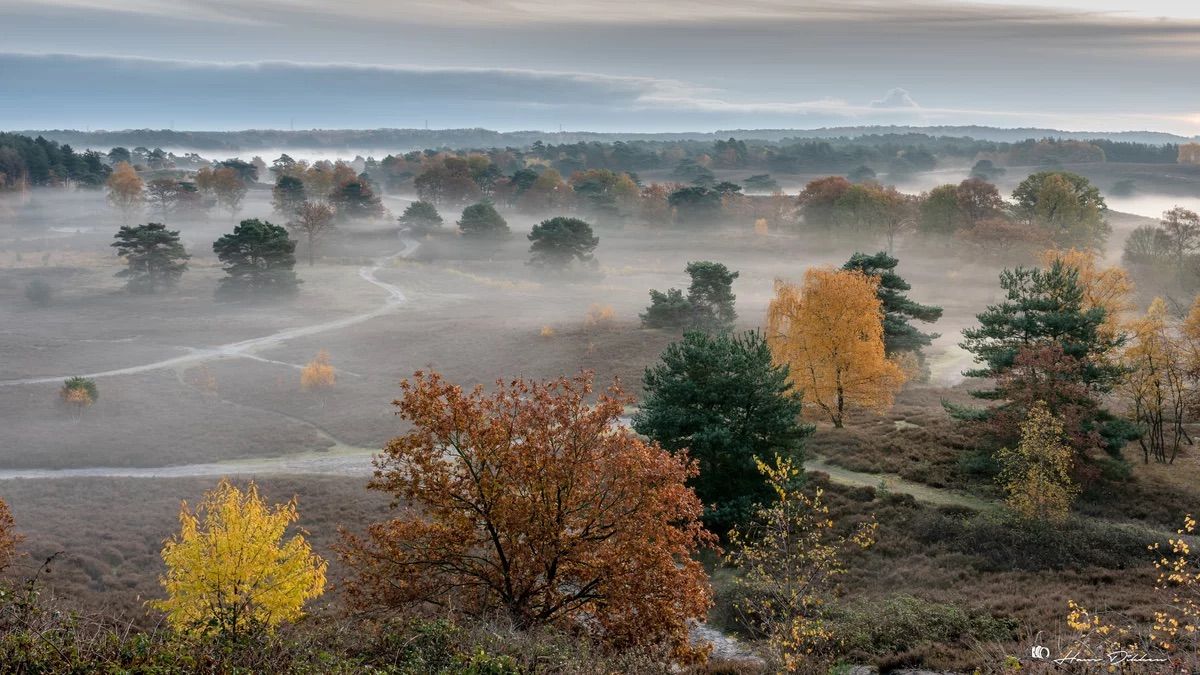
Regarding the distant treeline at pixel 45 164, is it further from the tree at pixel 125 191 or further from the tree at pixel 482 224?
the tree at pixel 482 224

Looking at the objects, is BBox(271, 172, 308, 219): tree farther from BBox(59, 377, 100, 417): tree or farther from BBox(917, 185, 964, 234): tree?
BBox(917, 185, 964, 234): tree

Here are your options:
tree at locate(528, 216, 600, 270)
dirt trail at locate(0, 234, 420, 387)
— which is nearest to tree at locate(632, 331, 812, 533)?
dirt trail at locate(0, 234, 420, 387)

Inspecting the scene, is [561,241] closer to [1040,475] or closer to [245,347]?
[245,347]

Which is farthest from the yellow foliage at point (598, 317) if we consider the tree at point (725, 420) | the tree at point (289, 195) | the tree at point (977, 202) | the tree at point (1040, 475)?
the tree at point (289, 195)

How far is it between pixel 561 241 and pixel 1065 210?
58.2 metres

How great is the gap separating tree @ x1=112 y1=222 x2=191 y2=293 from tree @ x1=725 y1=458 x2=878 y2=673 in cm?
7970

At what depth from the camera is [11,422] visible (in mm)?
47375

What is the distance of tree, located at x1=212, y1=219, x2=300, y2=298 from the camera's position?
85.4 m

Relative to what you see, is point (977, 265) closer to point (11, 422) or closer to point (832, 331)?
point (832, 331)

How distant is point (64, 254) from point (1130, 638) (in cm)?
11999

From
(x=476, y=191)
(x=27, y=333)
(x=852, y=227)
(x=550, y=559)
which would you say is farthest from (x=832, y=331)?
(x=476, y=191)

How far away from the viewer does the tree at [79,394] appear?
1935 inches

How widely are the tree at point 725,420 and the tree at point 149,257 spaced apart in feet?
247

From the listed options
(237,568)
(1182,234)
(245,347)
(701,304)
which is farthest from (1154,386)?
(1182,234)
